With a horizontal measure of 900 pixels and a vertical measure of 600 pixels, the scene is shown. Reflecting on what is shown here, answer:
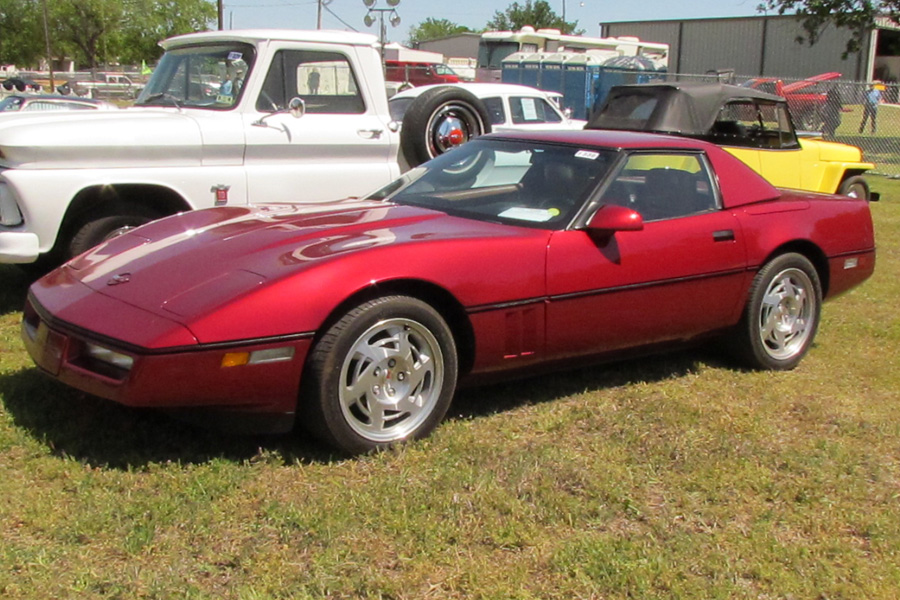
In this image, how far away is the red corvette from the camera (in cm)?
346

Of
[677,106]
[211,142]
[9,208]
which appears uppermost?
[677,106]

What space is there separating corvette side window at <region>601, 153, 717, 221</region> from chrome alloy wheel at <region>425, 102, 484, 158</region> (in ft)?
7.87

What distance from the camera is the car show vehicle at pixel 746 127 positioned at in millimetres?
9719

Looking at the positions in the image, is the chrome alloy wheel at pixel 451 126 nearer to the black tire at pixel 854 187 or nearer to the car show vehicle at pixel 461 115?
the car show vehicle at pixel 461 115

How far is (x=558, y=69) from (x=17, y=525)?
23.3 m

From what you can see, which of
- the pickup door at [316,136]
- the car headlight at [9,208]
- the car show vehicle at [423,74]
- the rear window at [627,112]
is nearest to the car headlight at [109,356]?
the car headlight at [9,208]

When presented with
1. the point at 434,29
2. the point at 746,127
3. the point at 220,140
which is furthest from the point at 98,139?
the point at 434,29

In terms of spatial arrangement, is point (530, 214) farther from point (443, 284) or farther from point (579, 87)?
point (579, 87)

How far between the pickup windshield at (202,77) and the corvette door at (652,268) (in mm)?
3000

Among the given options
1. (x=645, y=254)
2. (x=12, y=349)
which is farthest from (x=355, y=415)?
(x=12, y=349)

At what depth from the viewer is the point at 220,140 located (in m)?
6.20

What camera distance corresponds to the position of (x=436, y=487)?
3475 millimetres

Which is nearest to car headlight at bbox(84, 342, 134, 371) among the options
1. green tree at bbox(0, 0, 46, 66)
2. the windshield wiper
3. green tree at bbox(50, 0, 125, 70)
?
the windshield wiper

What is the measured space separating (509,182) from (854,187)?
7.49 meters
